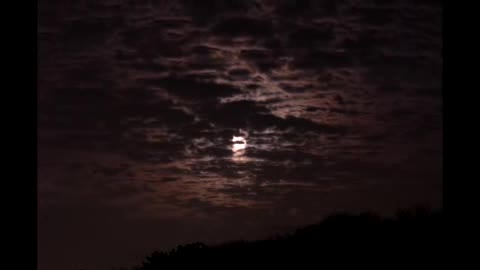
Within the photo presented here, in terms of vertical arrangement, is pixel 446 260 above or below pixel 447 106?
below

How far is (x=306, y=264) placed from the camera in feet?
44.0

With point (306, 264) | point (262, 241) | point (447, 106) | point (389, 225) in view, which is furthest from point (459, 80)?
point (262, 241)

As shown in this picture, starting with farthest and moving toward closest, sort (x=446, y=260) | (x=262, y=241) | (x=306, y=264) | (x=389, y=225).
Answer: (x=262, y=241) → (x=389, y=225) → (x=306, y=264) → (x=446, y=260)

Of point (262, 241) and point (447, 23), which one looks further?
point (262, 241)

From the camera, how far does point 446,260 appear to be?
4613mm

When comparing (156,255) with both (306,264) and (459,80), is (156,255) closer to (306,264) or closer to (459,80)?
(306,264)

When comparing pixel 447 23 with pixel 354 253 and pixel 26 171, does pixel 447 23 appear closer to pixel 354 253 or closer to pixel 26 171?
pixel 26 171

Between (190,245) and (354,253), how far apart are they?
470 centimetres

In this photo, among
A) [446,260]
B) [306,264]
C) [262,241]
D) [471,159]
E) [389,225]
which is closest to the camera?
[471,159]

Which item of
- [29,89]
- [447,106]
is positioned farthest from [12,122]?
[447,106]

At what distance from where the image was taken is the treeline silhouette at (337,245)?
43.5 ft

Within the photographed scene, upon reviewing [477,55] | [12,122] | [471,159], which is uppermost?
[477,55]

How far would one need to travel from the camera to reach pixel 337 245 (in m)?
14.5

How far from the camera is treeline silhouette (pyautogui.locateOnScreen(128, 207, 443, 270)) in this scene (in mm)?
13273
